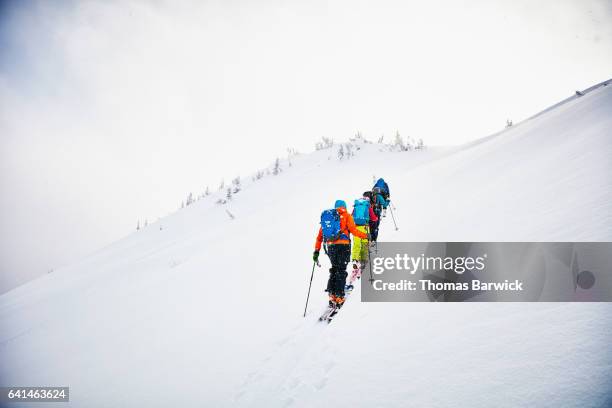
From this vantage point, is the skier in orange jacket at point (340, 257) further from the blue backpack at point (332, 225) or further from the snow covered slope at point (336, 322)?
the snow covered slope at point (336, 322)

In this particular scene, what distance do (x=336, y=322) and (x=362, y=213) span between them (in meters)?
2.99

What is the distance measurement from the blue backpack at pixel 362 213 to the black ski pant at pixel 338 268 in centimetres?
153

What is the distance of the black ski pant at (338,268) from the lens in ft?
17.0

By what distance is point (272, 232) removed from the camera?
991cm

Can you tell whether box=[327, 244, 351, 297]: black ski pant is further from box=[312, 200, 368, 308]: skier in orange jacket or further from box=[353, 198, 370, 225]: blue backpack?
box=[353, 198, 370, 225]: blue backpack

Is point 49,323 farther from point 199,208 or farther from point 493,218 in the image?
point 493,218

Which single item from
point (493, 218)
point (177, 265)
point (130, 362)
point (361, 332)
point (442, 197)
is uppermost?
point (442, 197)

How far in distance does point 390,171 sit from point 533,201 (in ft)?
34.4

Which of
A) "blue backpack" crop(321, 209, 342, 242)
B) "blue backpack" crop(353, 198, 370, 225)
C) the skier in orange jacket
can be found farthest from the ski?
"blue backpack" crop(353, 198, 370, 225)

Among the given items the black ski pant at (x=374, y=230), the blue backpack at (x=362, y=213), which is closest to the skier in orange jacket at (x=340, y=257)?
the blue backpack at (x=362, y=213)

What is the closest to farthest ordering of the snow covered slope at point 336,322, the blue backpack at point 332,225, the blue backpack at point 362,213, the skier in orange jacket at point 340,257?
the snow covered slope at point 336,322 → the skier in orange jacket at point 340,257 → the blue backpack at point 332,225 → the blue backpack at point 362,213

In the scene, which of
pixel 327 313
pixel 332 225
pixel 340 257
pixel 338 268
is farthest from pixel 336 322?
pixel 332 225

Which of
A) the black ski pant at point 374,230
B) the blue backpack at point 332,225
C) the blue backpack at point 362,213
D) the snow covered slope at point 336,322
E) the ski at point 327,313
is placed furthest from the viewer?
the black ski pant at point 374,230

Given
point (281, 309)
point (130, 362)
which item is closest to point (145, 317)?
point (130, 362)
